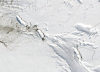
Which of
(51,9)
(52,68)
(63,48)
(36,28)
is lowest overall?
(52,68)

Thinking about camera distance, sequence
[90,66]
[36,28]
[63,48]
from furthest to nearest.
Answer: [36,28], [63,48], [90,66]

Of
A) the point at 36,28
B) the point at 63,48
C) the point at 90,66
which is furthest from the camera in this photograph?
the point at 36,28

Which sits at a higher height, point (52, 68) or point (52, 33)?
point (52, 33)

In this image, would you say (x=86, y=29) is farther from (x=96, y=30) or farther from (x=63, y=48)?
(x=63, y=48)

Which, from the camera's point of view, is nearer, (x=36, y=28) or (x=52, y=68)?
(x=52, y=68)

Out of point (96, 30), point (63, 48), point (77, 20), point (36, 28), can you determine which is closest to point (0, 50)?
point (36, 28)

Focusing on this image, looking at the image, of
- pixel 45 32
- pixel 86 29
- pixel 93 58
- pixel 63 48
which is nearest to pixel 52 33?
pixel 45 32
